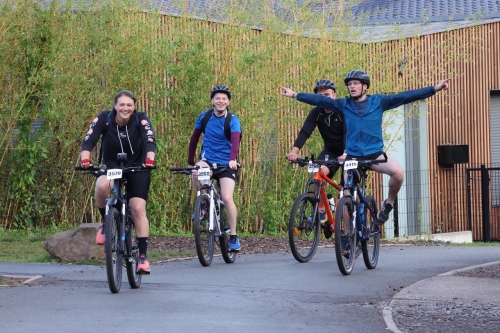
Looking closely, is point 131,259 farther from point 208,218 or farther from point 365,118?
point 365,118

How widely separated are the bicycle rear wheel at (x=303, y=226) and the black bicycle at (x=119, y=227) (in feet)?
7.70

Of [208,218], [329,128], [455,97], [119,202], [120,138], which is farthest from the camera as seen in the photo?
[455,97]

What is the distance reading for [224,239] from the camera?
11.8m

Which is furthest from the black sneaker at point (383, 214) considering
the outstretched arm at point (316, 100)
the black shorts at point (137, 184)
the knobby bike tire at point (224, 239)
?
the black shorts at point (137, 184)

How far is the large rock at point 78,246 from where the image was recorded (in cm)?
1209

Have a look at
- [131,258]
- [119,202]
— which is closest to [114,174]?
[119,202]

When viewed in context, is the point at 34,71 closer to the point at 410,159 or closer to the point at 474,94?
the point at 410,159

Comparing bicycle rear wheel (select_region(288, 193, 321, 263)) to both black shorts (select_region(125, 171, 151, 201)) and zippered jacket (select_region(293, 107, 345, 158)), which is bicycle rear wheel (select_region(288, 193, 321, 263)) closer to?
zippered jacket (select_region(293, 107, 345, 158))

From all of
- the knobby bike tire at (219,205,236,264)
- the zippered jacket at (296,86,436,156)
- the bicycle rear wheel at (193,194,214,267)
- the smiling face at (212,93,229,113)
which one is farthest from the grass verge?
the zippered jacket at (296,86,436,156)

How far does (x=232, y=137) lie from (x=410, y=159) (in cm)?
1210

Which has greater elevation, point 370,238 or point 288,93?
point 288,93

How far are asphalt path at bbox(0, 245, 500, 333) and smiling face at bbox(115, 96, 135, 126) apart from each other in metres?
1.47

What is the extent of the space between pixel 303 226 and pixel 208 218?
1008mm

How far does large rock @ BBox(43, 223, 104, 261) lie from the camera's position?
12086 millimetres
